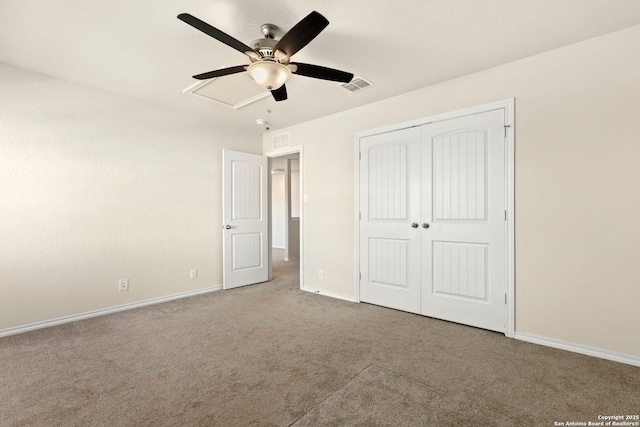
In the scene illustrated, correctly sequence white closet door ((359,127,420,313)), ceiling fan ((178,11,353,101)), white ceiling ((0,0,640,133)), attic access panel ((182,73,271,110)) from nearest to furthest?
ceiling fan ((178,11,353,101)) < white ceiling ((0,0,640,133)) < attic access panel ((182,73,271,110)) < white closet door ((359,127,420,313))

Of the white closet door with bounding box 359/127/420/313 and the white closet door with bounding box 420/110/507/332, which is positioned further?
the white closet door with bounding box 359/127/420/313

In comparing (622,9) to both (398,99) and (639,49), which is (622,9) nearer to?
(639,49)

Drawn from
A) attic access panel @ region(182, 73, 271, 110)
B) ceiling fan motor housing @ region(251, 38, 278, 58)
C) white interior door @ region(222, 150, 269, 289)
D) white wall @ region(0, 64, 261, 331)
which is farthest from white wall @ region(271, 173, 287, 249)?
ceiling fan motor housing @ region(251, 38, 278, 58)

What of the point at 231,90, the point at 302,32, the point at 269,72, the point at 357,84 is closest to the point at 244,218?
the point at 231,90

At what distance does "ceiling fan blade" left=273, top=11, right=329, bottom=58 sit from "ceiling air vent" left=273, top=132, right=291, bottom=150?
2.65 meters

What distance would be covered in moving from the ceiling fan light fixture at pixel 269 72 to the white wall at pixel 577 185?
190 cm

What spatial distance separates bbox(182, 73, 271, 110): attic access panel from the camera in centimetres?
298

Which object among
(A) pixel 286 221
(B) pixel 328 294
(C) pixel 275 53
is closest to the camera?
Answer: (C) pixel 275 53

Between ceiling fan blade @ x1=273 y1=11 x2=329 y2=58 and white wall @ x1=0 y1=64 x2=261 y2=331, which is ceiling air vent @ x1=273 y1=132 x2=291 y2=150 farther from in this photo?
ceiling fan blade @ x1=273 y1=11 x2=329 y2=58

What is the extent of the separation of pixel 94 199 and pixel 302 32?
2970mm

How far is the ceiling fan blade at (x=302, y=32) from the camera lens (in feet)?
5.37

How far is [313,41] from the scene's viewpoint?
2338 millimetres

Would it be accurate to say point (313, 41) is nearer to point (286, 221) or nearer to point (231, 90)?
point (231, 90)

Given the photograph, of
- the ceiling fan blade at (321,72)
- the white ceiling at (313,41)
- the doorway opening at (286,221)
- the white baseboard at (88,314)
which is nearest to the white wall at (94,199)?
the white baseboard at (88,314)
